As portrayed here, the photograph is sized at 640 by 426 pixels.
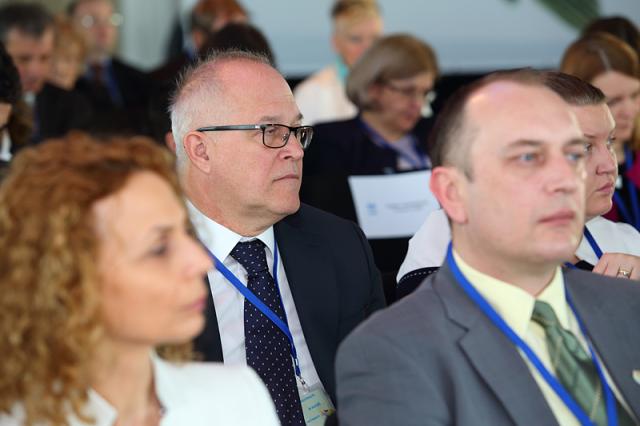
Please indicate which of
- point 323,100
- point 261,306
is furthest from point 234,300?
point 323,100

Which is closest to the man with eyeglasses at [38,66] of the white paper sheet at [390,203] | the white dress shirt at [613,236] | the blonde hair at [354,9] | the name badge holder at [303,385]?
the blonde hair at [354,9]

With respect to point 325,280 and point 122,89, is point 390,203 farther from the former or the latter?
point 122,89

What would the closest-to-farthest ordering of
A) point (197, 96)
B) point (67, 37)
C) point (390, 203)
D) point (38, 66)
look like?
point (197, 96), point (390, 203), point (38, 66), point (67, 37)

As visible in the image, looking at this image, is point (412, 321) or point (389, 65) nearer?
point (412, 321)

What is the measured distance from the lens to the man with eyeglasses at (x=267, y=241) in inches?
100

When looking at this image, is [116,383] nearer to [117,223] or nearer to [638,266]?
[117,223]

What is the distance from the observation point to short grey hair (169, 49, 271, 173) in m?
2.83

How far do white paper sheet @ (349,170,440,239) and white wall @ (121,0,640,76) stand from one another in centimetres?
354

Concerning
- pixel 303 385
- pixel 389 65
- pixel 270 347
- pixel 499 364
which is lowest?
pixel 303 385

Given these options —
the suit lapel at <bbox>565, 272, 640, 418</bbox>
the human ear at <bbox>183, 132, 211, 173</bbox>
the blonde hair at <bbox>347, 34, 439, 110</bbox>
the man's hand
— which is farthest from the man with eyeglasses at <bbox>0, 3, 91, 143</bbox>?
the suit lapel at <bbox>565, 272, 640, 418</bbox>

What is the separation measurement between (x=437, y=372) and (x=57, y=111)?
4.00 m

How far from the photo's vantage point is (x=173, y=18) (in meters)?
7.59

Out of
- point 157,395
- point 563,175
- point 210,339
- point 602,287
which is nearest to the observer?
point 157,395

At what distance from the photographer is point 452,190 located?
202 cm
